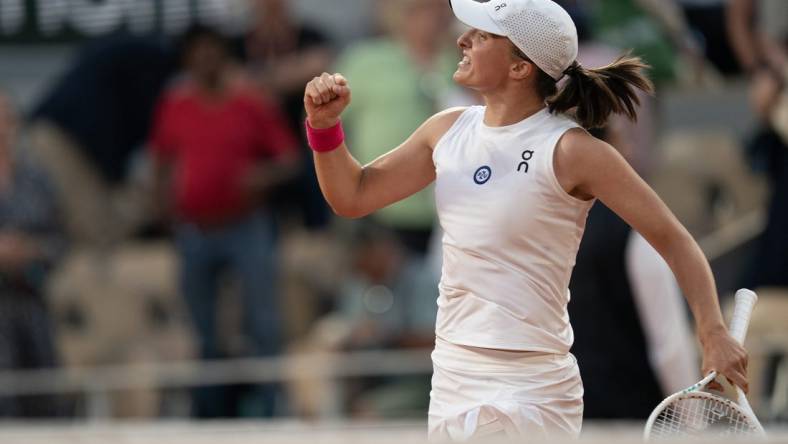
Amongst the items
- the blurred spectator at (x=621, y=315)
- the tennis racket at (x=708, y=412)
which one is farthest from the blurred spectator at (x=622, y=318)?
the tennis racket at (x=708, y=412)

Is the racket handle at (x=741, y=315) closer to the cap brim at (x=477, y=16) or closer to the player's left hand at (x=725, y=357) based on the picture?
the player's left hand at (x=725, y=357)

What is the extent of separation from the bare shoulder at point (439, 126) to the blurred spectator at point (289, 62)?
5.13m

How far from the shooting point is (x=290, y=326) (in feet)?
33.2

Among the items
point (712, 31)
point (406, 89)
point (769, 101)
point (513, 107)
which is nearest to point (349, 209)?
point (513, 107)

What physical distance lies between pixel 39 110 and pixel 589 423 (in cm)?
527

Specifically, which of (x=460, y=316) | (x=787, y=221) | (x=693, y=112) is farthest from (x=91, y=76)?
(x=460, y=316)

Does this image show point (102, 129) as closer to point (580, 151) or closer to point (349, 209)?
point (349, 209)

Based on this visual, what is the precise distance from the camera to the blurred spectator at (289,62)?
9.88 metres

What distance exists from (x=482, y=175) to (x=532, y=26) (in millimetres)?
399

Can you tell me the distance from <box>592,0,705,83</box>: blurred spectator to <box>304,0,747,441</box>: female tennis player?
5.03m

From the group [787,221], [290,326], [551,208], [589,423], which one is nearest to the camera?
[551,208]

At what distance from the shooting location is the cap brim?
448cm

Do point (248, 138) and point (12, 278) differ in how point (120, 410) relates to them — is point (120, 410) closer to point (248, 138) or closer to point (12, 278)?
point (12, 278)

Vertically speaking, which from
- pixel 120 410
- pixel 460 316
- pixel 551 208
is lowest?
pixel 120 410
